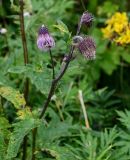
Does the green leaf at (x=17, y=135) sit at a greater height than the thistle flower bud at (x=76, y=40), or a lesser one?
lesser

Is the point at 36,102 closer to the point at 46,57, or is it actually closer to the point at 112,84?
the point at 46,57

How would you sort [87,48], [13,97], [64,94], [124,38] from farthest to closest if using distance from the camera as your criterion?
[124,38] → [64,94] → [13,97] → [87,48]

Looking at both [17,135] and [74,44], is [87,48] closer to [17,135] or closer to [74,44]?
[74,44]

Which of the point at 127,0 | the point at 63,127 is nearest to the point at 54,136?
the point at 63,127

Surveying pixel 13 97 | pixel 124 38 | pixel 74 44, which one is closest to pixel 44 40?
pixel 74 44

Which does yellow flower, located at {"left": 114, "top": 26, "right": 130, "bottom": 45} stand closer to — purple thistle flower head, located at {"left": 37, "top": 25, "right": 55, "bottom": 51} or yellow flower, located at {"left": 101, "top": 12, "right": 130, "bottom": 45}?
yellow flower, located at {"left": 101, "top": 12, "right": 130, "bottom": 45}

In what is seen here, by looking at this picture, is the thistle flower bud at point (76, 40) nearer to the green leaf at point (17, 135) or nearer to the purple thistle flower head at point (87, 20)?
the purple thistle flower head at point (87, 20)

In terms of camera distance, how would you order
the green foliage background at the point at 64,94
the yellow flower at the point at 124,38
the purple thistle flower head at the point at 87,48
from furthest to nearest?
the yellow flower at the point at 124,38 < the green foliage background at the point at 64,94 < the purple thistle flower head at the point at 87,48

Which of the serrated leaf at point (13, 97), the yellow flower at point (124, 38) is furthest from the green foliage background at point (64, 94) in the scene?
the yellow flower at point (124, 38)

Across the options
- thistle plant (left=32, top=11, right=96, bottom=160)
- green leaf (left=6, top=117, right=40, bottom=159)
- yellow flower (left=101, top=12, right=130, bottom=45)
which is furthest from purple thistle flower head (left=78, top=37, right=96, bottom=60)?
yellow flower (left=101, top=12, right=130, bottom=45)
